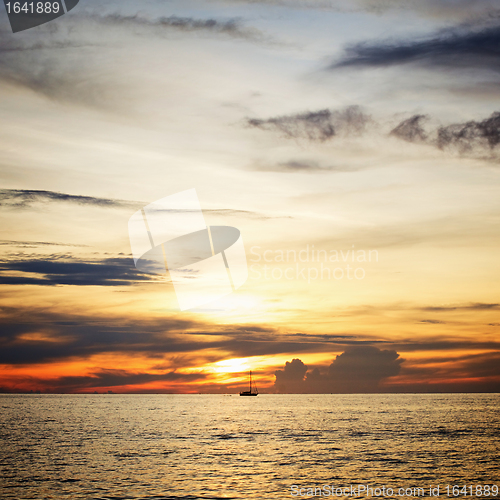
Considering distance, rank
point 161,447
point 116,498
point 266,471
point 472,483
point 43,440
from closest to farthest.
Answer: point 116,498, point 472,483, point 266,471, point 161,447, point 43,440

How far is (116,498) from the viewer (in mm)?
43844

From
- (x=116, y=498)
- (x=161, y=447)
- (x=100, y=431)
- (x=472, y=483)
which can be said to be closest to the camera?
(x=116, y=498)

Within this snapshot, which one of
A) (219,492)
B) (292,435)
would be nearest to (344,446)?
(292,435)

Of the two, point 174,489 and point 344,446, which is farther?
point 344,446

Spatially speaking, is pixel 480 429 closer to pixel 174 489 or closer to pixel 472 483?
pixel 472 483

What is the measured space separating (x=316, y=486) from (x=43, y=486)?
28.4 metres

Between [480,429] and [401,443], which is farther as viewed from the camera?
[480,429]

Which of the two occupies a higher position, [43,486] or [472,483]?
[43,486]

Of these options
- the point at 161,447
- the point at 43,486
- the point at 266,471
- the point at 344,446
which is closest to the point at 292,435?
the point at 344,446

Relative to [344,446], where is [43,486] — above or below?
above

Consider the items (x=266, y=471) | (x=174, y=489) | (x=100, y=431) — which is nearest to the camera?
(x=174, y=489)

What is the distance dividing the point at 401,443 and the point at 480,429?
41.7 meters

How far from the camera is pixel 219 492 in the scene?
46.4 metres

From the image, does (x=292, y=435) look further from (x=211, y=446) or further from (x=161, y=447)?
(x=161, y=447)
